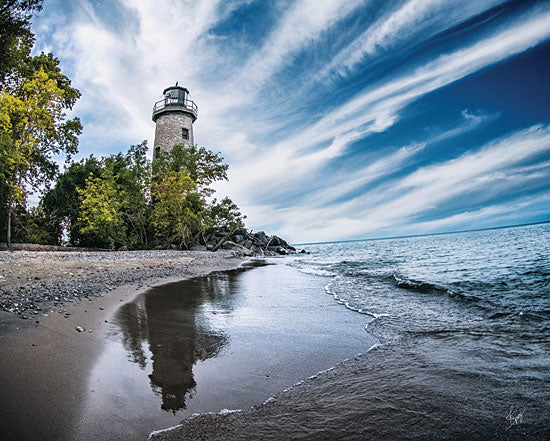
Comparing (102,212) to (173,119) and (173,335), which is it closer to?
(173,119)

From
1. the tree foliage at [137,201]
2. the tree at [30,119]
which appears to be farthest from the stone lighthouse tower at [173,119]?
the tree at [30,119]

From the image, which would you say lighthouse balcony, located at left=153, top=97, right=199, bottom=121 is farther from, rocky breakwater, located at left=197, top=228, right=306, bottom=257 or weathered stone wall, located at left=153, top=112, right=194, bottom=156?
rocky breakwater, located at left=197, top=228, right=306, bottom=257

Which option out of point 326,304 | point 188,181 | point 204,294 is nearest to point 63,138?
point 188,181

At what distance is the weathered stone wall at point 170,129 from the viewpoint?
3089cm

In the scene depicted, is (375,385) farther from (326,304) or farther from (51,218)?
(51,218)

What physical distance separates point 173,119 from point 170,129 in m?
1.32

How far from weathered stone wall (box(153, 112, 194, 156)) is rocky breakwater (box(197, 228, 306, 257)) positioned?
10871 millimetres

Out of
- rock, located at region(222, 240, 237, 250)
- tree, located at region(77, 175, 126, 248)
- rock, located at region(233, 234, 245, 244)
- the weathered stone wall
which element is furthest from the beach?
the weathered stone wall

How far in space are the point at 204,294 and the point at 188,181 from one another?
768 inches

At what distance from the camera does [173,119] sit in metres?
31.5

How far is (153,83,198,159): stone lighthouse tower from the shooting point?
102 feet
